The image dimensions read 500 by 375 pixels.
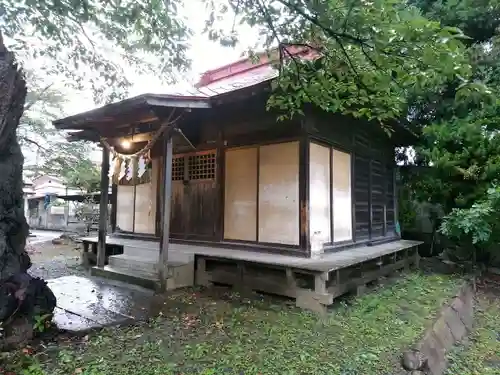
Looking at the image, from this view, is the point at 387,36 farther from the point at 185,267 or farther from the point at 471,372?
the point at 185,267

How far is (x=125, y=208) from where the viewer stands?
8.41m

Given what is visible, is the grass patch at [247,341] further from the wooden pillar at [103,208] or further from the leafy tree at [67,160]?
the leafy tree at [67,160]

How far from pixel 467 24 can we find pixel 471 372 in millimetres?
8022

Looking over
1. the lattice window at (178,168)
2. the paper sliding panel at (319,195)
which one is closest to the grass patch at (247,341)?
the paper sliding panel at (319,195)

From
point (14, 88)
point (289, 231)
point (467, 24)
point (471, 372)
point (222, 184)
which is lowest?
point (471, 372)

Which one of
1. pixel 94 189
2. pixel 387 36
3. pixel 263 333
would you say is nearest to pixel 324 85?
pixel 387 36

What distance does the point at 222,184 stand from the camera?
22.3 ft

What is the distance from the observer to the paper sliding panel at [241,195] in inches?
251

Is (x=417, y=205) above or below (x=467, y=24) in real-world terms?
below

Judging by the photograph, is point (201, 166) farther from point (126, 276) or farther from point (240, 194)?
point (126, 276)

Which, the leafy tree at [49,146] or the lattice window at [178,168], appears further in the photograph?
the leafy tree at [49,146]

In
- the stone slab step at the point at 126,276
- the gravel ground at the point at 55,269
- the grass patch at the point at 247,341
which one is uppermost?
the stone slab step at the point at 126,276

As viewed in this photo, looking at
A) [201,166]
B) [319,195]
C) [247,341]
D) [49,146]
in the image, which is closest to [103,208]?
[201,166]

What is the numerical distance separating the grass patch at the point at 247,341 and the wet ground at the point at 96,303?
0.33 meters
